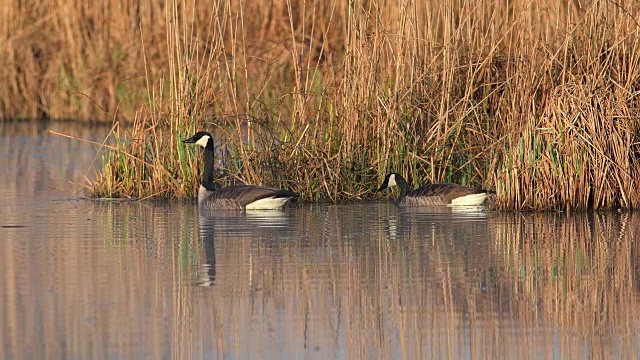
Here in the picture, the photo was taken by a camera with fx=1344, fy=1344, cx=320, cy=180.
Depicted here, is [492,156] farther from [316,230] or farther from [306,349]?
[306,349]

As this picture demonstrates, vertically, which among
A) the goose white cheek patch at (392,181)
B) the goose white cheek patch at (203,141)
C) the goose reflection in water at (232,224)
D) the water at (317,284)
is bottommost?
the water at (317,284)

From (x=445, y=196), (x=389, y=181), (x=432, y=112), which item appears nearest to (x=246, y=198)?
(x=389, y=181)

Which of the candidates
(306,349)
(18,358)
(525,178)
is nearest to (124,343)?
(18,358)

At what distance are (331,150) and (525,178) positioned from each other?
221 centimetres

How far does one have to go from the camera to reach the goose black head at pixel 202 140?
1259cm

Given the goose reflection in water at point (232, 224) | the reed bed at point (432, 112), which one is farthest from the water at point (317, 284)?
the reed bed at point (432, 112)

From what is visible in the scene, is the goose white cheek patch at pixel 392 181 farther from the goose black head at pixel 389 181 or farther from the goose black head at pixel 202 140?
the goose black head at pixel 202 140

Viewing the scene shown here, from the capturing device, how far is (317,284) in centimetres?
803

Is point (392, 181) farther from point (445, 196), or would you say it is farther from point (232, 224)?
point (232, 224)

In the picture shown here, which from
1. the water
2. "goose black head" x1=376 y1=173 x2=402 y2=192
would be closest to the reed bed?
"goose black head" x1=376 y1=173 x2=402 y2=192

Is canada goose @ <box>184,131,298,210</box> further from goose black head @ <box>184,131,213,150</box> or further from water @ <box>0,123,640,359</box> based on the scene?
goose black head @ <box>184,131,213,150</box>

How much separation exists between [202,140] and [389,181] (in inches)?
71.0

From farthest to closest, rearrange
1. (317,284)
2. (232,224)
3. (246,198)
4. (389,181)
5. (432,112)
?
(432,112) < (389,181) < (246,198) < (232,224) < (317,284)

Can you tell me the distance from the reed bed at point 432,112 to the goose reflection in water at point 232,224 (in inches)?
39.4
